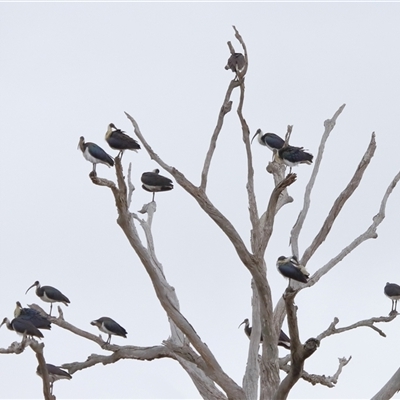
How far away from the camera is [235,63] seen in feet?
56.5

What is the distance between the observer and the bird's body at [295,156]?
57.8 feet

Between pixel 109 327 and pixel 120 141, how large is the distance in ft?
14.2

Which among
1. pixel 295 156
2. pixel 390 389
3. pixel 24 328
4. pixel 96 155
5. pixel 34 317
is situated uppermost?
pixel 295 156

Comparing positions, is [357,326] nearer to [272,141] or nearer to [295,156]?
[295,156]

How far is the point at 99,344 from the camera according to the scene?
1784 cm

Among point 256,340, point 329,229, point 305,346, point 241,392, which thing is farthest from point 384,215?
point 305,346

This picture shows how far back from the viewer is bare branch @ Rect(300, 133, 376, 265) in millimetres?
16252

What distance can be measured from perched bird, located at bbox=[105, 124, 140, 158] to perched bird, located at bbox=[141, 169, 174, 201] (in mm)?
2194

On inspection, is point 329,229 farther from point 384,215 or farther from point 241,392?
point 241,392

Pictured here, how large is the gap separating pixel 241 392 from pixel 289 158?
408 centimetres

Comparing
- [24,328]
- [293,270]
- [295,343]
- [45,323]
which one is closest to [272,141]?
[293,270]

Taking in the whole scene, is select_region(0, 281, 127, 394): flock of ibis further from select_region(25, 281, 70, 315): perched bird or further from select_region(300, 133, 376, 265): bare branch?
select_region(300, 133, 376, 265): bare branch

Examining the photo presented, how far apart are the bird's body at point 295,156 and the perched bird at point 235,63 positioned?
1.50m

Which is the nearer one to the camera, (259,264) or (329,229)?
(259,264)
